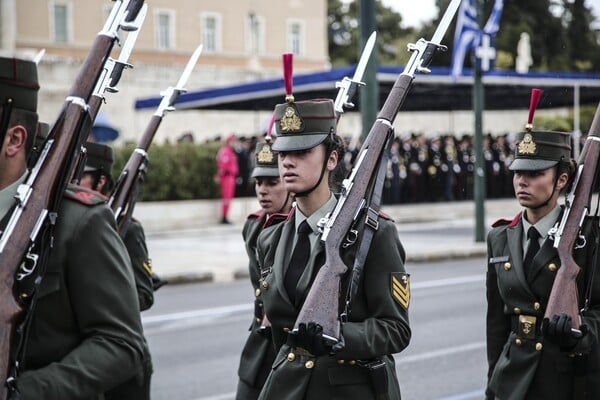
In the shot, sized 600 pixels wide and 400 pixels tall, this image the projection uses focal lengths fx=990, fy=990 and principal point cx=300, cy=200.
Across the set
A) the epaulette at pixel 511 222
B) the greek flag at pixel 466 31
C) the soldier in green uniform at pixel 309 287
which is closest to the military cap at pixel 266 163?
the epaulette at pixel 511 222

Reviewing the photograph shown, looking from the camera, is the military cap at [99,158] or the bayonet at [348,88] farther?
the military cap at [99,158]

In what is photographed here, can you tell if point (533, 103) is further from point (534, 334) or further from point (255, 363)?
point (255, 363)

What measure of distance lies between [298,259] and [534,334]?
3.99 ft

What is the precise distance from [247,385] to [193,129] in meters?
30.4

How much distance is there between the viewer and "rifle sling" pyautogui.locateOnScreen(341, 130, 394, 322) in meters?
3.50

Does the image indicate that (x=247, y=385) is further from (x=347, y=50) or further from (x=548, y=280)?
(x=347, y=50)

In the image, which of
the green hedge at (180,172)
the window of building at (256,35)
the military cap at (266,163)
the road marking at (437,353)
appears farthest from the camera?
the window of building at (256,35)

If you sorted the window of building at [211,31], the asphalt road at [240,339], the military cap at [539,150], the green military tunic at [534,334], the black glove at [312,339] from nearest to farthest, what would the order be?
the black glove at [312,339], the green military tunic at [534,334], the military cap at [539,150], the asphalt road at [240,339], the window of building at [211,31]

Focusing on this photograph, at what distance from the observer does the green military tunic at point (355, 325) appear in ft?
11.6

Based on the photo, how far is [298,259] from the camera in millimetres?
3738

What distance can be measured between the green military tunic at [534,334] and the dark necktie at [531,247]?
3cm

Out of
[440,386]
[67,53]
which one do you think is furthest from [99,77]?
[67,53]

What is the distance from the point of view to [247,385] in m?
4.64

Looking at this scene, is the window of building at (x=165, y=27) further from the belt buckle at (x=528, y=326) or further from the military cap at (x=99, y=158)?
the belt buckle at (x=528, y=326)
